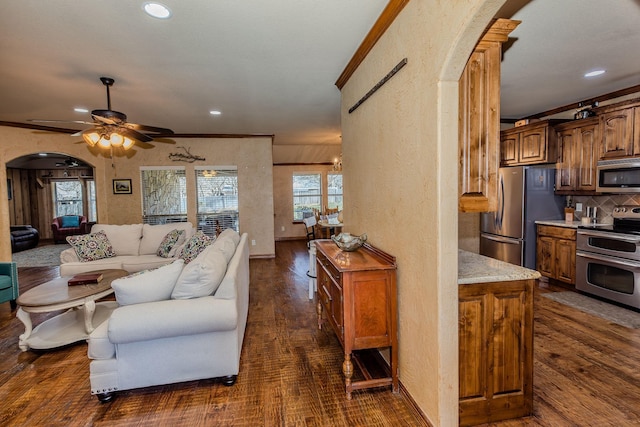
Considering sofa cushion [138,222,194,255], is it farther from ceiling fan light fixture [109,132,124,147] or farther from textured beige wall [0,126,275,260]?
ceiling fan light fixture [109,132,124,147]

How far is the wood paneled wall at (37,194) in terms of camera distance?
9836 millimetres

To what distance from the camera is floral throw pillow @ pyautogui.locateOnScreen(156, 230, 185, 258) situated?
4.89m

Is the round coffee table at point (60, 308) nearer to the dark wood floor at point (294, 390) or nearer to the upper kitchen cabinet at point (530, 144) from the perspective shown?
the dark wood floor at point (294, 390)

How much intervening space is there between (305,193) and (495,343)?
26.8 feet

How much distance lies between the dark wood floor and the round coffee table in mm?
108

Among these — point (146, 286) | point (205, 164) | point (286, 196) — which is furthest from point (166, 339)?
point (286, 196)

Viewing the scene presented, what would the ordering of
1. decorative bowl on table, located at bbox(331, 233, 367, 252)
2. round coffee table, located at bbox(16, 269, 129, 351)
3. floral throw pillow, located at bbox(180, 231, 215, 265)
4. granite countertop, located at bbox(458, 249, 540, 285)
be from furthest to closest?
floral throw pillow, located at bbox(180, 231, 215, 265) < round coffee table, located at bbox(16, 269, 129, 351) < decorative bowl on table, located at bbox(331, 233, 367, 252) < granite countertop, located at bbox(458, 249, 540, 285)

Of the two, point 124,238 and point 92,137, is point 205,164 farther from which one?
point 92,137

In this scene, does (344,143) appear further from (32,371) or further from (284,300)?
(32,371)

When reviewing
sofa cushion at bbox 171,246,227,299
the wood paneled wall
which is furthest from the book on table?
the wood paneled wall

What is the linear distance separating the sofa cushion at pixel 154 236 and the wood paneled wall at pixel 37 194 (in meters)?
7.13

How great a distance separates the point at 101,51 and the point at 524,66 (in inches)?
159

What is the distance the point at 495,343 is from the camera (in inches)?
74.4

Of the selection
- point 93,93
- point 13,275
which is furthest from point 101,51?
point 13,275
